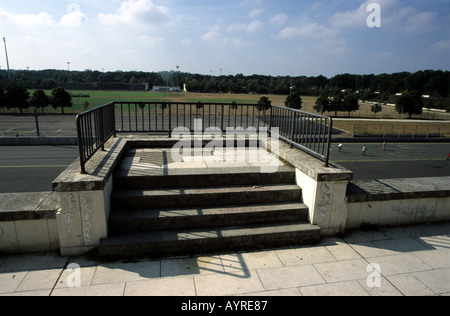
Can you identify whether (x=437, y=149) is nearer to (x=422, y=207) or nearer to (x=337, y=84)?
(x=422, y=207)

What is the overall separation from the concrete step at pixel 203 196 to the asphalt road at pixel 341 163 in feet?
49.2

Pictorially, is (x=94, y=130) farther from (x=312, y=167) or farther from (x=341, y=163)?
(x=341, y=163)

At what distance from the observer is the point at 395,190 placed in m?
5.21

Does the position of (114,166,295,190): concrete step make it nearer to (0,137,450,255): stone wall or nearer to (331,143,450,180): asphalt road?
(0,137,450,255): stone wall

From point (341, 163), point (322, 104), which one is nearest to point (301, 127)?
point (341, 163)

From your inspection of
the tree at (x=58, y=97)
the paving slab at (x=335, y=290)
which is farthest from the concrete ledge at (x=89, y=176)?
the tree at (x=58, y=97)

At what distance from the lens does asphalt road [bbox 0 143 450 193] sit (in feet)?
61.6

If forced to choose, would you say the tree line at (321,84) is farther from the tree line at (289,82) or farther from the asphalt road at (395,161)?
the asphalt road at (395,161)

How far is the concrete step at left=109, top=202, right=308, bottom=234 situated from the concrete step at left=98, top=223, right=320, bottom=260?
0.34 ft

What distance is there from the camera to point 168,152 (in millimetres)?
6719

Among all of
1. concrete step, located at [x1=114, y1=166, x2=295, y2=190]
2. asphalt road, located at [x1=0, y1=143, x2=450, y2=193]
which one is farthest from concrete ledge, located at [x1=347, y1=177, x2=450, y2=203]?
asphalt road, located at [x1=0, y1=143, x2=450, y2=193]

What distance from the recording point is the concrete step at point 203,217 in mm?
4352
